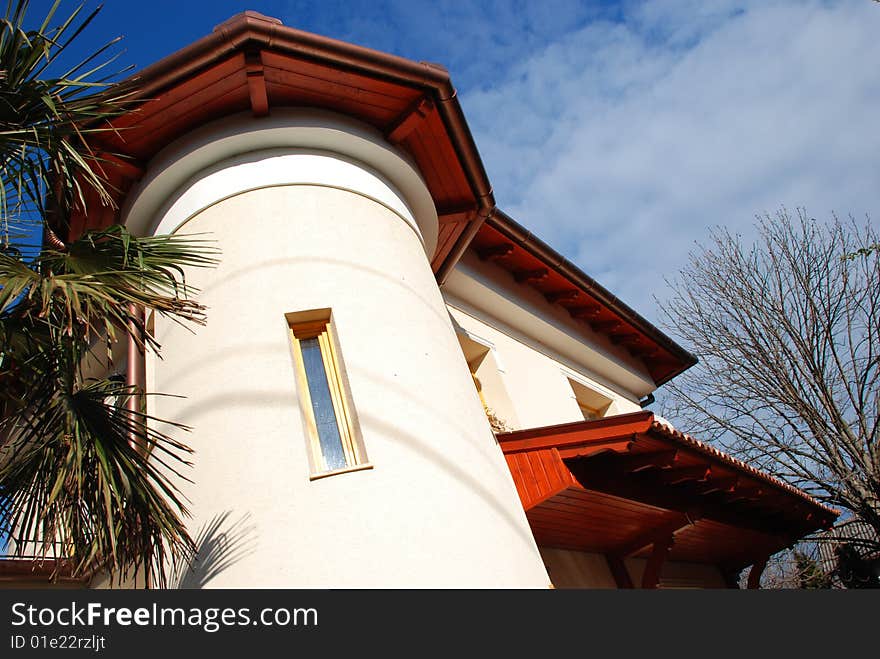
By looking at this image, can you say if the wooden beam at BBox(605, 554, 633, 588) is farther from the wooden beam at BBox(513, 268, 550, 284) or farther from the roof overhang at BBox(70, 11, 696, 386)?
the wooden beam at BBox(513, 268, 550, 284)

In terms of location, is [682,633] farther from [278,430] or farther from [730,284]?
[730,284]

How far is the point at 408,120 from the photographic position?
7.66 metres

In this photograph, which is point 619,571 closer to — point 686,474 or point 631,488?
point 686,474

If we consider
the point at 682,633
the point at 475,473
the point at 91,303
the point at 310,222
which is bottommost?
the point at 682,633

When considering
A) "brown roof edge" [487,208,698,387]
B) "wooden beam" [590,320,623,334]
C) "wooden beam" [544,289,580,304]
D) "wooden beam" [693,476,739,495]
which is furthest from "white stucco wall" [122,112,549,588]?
"wooden beam" [590,320,623,334]

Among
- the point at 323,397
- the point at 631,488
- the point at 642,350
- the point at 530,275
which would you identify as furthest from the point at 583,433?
the point at 642,350

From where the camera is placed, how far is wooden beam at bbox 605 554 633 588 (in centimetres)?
907

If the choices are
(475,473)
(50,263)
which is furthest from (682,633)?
(50,263)

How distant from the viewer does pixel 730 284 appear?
13.5 meters

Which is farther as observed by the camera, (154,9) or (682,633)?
(154,9)

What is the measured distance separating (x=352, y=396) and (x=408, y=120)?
3165 millimetres

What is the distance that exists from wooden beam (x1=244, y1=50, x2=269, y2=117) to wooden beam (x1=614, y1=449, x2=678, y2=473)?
15.6 feet

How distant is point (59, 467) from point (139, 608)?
1.32 m

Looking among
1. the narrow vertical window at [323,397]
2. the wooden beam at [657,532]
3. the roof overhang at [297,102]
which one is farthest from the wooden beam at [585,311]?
the narrow vertical window at [323,397]
